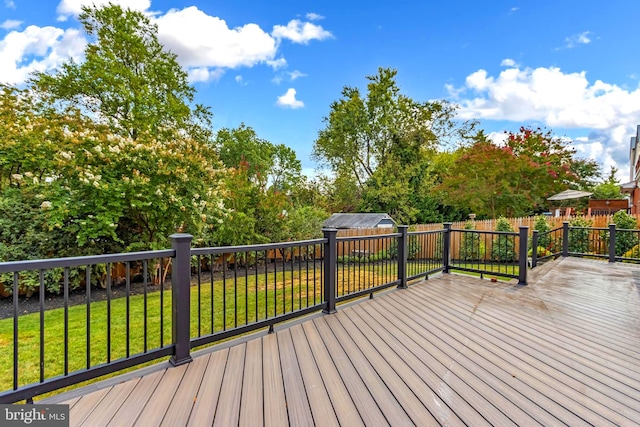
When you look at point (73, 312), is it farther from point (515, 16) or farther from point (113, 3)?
point (113, 3)

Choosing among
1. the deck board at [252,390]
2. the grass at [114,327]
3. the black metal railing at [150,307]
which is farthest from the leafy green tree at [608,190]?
the deck board at [252,390]

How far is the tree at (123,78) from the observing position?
10742 mm

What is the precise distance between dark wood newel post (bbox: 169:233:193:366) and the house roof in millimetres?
10097

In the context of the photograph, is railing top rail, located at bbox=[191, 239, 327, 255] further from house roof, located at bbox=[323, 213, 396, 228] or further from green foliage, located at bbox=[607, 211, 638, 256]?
house roof, located at bbox=[323, 213, 396, 228]

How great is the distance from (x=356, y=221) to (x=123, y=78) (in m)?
10.9

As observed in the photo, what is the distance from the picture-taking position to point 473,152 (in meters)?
13.6

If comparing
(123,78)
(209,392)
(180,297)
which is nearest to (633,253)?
(209,392)

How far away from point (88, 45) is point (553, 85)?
17.4 m

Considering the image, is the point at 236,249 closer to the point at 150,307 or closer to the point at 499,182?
the point at 150,307

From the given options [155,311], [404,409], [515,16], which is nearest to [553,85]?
[515,16]

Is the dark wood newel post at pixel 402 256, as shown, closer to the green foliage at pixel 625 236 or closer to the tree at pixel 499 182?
the green foliage at pixel 625 236

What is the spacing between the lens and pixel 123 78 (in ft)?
38.0

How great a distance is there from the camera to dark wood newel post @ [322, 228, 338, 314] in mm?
3318

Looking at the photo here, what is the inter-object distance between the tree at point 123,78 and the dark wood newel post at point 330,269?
919 centimetres
